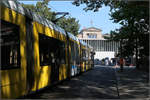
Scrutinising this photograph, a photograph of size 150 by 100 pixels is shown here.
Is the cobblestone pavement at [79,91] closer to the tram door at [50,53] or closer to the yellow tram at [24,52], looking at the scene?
the yellow tram at [24,52]

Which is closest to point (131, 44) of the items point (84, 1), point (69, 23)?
point (69, 23)

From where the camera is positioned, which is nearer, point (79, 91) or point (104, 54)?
point (79, 91)

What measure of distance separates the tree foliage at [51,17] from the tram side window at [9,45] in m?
28.0

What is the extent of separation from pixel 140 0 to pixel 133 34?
69.1 feet

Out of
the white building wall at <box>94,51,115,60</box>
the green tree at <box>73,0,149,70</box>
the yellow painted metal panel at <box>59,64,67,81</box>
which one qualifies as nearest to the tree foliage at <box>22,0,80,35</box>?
the green tree at <box>73,0,149,70</box>

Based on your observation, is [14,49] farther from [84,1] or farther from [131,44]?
[131,44]

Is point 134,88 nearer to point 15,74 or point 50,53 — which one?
point 50,53

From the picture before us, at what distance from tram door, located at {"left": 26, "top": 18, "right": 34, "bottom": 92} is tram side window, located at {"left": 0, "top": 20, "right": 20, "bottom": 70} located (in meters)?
0.66

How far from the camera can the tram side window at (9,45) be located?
6.64 m

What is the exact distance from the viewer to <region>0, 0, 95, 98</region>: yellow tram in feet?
22.1

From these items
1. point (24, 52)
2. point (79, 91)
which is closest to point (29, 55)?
point (24, 52)

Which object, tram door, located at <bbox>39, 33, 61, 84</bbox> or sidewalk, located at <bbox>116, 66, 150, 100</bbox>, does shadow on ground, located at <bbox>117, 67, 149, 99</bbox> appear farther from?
tram door, located at <bbox>39, 33, 61, 84</bbox>

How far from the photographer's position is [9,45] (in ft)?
22.8

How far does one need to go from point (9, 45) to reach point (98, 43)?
284 ft
